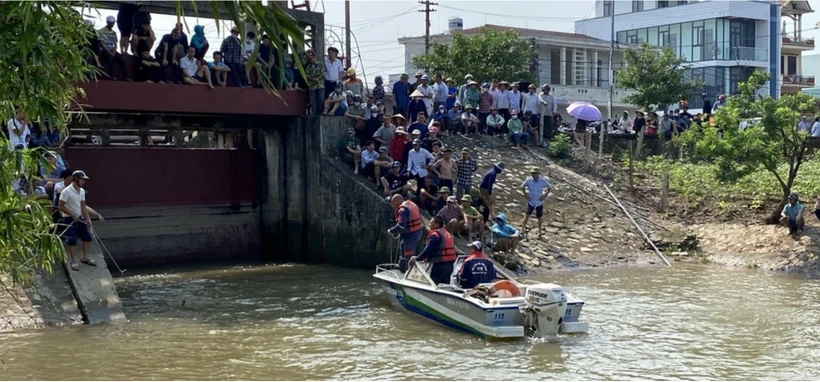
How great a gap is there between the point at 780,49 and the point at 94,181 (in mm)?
47877

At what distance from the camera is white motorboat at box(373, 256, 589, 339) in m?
13.4

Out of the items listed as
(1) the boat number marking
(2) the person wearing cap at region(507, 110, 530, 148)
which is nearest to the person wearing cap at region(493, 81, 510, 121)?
(2) the person wearing cap at region(507, 110, 530, 148)

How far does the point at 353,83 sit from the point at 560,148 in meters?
6.75

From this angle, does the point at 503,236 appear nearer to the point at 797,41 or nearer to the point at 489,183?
the point at 489,183

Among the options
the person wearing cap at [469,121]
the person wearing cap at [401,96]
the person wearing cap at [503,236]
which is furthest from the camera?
the person wearing cap at [469,121]

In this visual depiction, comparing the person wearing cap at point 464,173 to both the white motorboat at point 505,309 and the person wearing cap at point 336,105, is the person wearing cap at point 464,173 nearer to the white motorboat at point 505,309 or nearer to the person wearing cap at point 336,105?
the person wearing cap at point 336,105

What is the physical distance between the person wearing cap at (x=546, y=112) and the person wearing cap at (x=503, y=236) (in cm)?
775

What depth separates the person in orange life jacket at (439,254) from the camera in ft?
50.3

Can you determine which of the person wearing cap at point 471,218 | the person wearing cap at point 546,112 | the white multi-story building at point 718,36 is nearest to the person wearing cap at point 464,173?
the person wearing cap at point 471,218

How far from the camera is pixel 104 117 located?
21.5 meters

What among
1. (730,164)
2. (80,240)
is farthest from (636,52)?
(80,240)

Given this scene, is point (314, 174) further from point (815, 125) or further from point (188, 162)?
point (815, 125)

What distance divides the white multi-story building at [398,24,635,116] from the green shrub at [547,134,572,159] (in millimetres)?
24708

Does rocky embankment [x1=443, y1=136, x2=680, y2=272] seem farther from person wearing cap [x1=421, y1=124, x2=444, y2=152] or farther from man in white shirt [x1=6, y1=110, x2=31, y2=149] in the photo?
man in white shirt [x1=6, y1=110, x2=31, y2=149]
